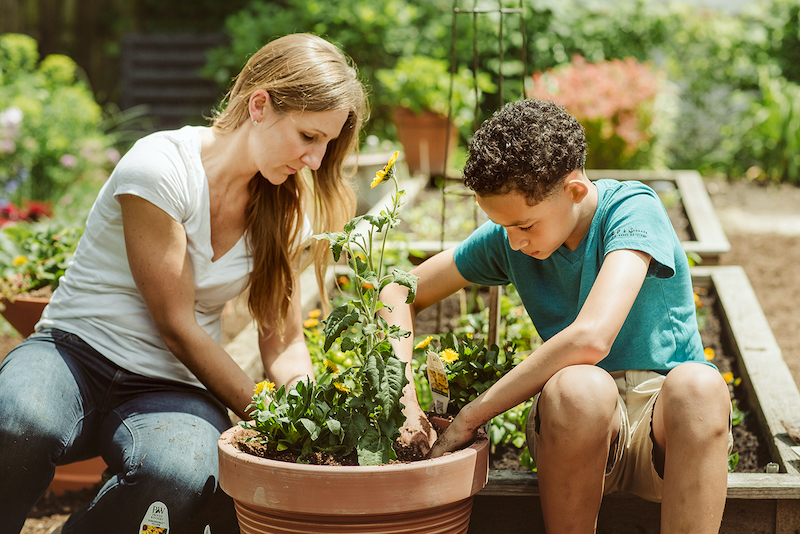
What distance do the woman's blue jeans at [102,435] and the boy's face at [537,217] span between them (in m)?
0.83

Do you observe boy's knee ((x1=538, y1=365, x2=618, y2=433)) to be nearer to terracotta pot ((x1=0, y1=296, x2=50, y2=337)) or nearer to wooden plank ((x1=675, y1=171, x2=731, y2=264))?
terracotta pot ((x1=0, y1=296, x2=50, y2=337))

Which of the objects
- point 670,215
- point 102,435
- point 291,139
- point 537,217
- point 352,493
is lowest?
point 670,215

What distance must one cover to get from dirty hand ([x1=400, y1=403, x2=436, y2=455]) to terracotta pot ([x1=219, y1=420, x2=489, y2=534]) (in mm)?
139

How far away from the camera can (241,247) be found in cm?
178

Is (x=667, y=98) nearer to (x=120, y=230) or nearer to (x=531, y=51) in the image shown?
(x=531, y=51)

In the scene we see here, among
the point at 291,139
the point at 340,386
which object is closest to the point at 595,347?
the point at 340,386

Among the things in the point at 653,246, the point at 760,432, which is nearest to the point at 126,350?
the point at 653,246

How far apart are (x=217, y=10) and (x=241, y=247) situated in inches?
276

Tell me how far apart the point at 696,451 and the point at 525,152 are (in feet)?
2.13

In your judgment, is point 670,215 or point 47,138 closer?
point 670,215

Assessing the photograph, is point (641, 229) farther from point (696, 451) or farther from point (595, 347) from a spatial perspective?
point (696, 451)

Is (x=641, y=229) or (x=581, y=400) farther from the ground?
(x=641, y=229)

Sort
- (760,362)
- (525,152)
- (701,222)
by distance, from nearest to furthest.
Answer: (525,152) < (760,362) < (701,222)

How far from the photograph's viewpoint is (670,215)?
4.44m
